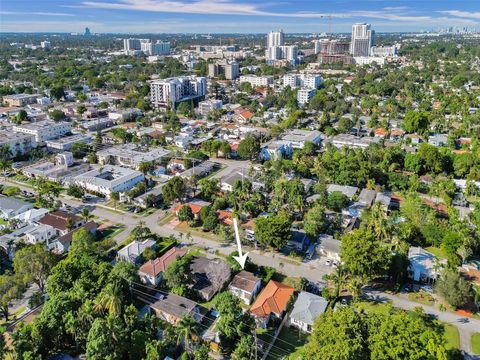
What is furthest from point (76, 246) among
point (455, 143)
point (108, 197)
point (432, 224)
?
point (455, 143)

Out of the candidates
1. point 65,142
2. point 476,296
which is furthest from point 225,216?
point 65,142

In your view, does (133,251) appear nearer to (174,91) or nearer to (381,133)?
(381,133)

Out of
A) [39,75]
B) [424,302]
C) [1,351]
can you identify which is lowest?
[424,302]

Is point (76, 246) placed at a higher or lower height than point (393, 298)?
higher

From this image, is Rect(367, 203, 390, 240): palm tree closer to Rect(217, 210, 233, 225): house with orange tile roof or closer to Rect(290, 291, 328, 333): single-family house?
Rect(290, 291, 328, 333): single-family house

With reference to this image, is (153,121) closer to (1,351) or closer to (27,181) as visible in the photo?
(27,181)

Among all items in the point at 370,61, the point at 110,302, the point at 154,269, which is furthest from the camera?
the point at 370,61
